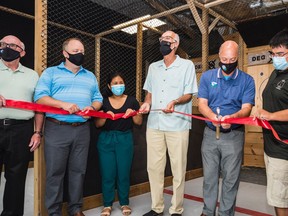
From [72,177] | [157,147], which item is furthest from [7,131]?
[157,147]

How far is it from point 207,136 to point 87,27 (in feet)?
16.0

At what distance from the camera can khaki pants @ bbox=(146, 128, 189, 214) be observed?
2.41 meters

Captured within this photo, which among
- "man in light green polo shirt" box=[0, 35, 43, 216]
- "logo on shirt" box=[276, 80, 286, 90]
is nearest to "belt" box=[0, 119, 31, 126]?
"man in light green polo shirt" box=[0, 35, 43, 216]

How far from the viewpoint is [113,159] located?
2.63 meters

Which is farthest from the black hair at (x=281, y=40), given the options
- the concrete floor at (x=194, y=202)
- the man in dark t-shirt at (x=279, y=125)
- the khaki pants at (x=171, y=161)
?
the concrete floor at (x=194, y=202)

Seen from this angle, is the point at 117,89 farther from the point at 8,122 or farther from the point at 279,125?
the point at 279,125

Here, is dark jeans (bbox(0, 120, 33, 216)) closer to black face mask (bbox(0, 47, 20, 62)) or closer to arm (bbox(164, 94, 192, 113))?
black face mask (bbox(0, 47, 20, 62))

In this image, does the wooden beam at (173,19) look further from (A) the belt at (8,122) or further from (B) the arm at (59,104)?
(A) the belt at (8,122)

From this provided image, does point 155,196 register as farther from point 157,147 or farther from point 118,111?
point 118,111

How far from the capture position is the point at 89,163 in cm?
286

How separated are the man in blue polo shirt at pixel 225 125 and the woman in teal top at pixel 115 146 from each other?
32.8 inches

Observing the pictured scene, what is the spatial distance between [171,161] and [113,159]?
61cm

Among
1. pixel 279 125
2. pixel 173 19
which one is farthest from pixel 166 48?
pixel 173 19

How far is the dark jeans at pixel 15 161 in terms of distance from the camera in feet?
6.81
